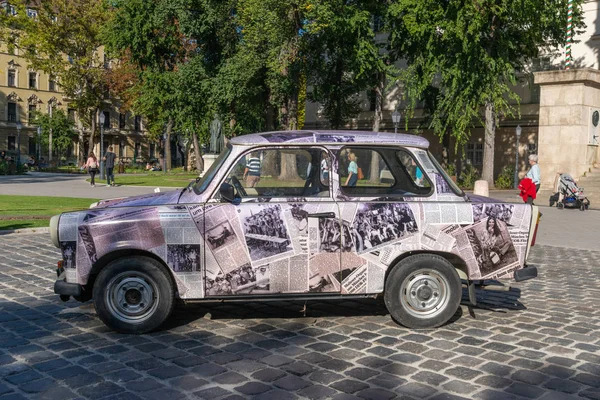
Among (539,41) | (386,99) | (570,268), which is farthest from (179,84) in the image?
(570,268)

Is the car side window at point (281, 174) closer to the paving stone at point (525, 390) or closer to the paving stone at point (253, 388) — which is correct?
the paving stone at point (253, 388)

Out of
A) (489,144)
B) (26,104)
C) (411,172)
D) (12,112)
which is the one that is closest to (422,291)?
(411,172)

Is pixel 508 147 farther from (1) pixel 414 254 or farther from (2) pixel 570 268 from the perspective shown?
(1) pixel 414 254

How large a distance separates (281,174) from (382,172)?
1045 millimetres

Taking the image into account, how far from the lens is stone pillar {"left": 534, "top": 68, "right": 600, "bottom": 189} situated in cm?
2670

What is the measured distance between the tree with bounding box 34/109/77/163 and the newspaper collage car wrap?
73.4 m

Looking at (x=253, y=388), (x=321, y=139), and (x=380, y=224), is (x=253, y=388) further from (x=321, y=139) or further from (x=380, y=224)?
(x=321, y=139)

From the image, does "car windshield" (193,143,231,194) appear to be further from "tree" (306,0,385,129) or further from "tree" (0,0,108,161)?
"tree" (0,0,108,161)

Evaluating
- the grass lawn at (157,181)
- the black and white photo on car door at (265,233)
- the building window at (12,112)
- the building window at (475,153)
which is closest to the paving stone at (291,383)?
the black and white photo on car door at (265,233)

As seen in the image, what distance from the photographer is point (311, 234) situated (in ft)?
19.7

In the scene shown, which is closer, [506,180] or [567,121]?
[567,121]

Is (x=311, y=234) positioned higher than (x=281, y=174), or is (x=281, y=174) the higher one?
(x=281, y=174)

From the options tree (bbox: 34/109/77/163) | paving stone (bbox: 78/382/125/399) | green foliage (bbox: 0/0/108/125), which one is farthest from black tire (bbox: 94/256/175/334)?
tree (bbox: 34/109/77/163)

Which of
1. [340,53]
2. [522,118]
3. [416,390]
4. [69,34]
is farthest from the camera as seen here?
[69,34]
